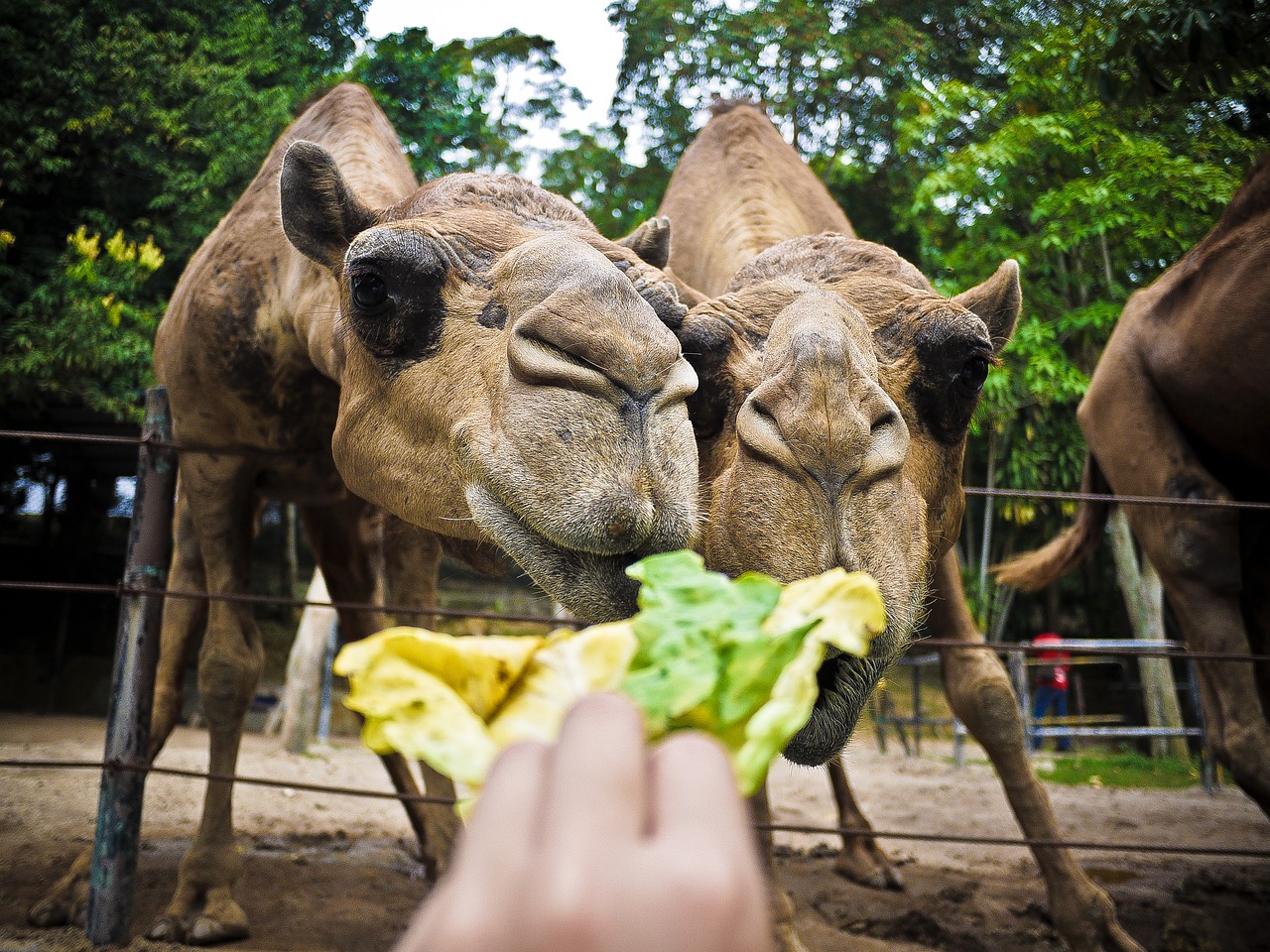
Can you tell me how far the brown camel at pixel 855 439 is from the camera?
2393 millimetres

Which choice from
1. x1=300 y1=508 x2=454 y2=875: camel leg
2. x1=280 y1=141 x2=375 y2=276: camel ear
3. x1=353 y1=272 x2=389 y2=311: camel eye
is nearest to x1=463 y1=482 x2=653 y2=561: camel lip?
x1=353 y1=272 x2=389 y2=311: camel eye

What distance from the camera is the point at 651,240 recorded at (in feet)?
11.1

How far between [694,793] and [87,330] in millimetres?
10427

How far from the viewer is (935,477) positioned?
2928mm

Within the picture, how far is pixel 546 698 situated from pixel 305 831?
5741 mm

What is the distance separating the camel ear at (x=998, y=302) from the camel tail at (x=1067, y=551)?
8.21ft

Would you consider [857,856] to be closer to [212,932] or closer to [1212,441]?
[1212,441]

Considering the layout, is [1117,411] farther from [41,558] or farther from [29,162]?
[41,558]

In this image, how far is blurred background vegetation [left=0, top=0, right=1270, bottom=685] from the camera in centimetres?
984

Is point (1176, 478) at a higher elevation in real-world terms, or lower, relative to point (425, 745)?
higher

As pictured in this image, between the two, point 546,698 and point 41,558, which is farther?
point 41,558

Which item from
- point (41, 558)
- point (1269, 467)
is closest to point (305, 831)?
point (1269, 467)

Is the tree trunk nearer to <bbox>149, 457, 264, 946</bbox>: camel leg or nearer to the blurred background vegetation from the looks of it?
the blurred background vegetation

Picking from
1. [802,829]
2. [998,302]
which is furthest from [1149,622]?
[802,829]
